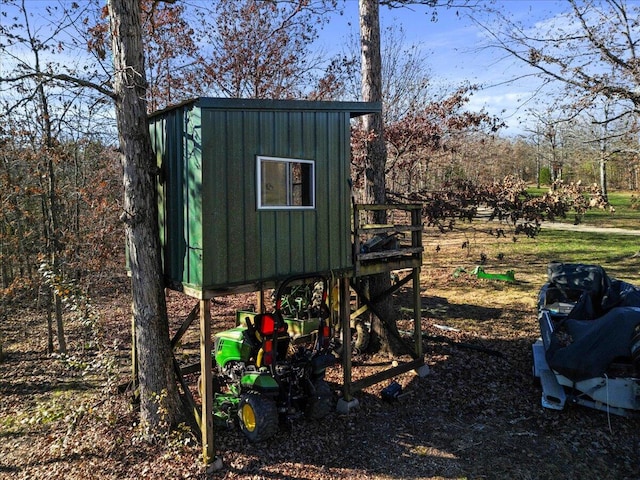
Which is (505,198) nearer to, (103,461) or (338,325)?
(338,325)

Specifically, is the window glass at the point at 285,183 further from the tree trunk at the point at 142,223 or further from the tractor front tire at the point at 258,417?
the tractor front tire at the point at 258,417

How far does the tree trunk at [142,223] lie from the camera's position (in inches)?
236

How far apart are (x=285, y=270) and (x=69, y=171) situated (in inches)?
435

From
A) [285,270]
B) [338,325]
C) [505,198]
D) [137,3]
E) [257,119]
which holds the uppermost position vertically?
[137,3]

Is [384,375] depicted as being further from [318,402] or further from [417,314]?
[318,402]

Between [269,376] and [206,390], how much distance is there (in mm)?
854

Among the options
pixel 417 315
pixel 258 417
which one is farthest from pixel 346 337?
pixel 258 417

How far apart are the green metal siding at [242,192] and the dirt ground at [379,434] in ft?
7.43

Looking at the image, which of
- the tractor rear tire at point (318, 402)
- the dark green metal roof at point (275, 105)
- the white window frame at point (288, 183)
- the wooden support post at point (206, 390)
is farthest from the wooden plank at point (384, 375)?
the dark green metal roof at point (275, 105)

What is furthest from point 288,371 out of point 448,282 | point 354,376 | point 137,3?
point 448,282

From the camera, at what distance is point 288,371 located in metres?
6.45

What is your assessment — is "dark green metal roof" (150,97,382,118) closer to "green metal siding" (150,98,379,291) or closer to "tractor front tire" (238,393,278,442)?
"green metal siding" (150,98,379,291)

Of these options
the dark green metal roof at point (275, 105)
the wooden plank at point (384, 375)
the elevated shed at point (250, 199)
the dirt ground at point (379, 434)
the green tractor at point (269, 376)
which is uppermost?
the dark green metal roof at point (275, 105)

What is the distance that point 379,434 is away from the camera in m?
6.55
